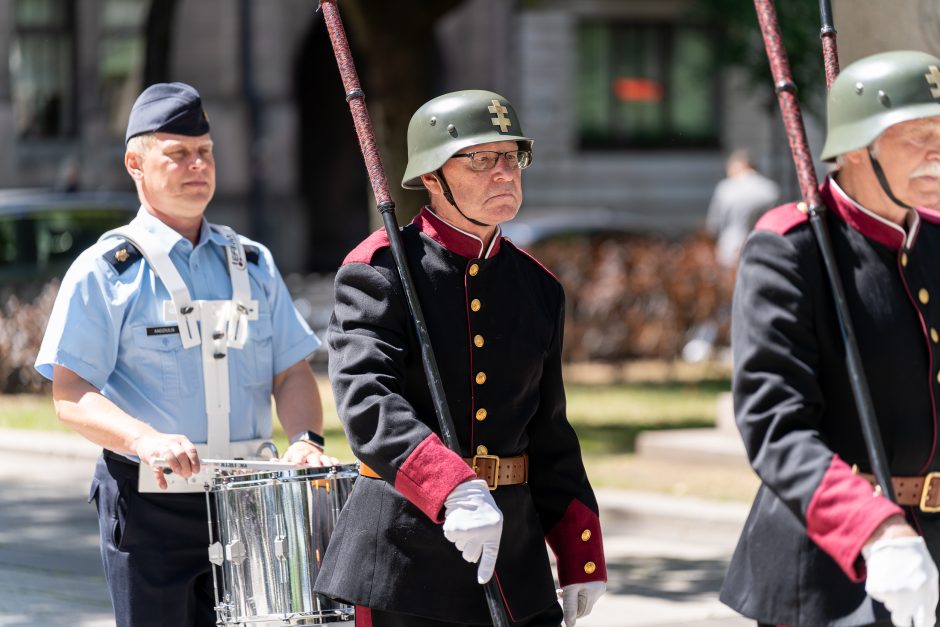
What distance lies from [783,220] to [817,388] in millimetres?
384

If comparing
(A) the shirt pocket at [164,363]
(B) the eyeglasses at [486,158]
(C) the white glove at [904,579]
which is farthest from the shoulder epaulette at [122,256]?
(C) the white glove at [904,579]

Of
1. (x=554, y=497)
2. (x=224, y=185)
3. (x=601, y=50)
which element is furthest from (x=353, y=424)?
(x=601, y=50)

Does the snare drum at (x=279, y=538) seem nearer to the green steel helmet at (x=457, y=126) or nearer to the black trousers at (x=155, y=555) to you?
the black trousers at (x=155, y=555)

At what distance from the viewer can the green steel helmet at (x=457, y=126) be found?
427 centimetres

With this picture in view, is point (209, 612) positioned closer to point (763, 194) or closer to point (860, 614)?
point (860, 614)

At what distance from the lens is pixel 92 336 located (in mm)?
4867

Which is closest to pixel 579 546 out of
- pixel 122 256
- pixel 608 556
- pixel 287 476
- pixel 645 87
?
pixel 287 476

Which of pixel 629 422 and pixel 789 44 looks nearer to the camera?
pixel 629 422

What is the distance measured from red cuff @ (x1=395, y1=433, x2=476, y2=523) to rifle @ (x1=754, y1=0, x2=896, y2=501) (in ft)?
2.75

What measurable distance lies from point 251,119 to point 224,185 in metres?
1.16

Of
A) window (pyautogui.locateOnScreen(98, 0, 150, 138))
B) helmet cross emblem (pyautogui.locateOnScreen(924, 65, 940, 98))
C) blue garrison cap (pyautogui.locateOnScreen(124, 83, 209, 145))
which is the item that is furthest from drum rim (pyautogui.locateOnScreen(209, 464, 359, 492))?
window (pyautogui.locateOnScreen(98, 0, 150, 138))

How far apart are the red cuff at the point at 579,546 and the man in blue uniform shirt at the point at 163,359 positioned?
0.68 meters

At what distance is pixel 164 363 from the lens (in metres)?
4.92

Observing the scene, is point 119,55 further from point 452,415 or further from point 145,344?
point 452,415
